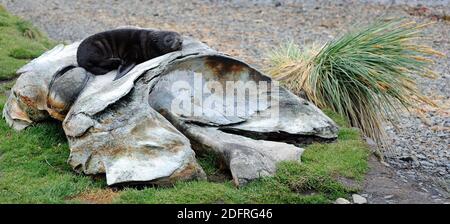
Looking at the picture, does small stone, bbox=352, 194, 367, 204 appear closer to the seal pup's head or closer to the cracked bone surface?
the cracked bone surface

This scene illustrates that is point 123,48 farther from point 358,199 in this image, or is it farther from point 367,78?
point 358,199

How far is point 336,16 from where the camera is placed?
1738 centimetres

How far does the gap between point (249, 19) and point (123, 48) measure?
1080 centimetres

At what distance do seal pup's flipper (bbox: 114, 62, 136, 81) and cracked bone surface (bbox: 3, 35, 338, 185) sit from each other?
0.32 feet

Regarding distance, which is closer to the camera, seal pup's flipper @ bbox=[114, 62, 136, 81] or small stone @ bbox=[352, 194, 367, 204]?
small stone @ bbox=[352, 194, 367, 204]

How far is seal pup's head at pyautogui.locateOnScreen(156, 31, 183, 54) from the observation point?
6238 millimetres

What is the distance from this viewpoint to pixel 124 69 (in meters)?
6.30

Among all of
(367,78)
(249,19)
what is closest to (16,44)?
(367,78)

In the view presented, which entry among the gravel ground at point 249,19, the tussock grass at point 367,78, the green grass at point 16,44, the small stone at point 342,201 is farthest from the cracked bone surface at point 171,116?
the gravel ground at point 249,19

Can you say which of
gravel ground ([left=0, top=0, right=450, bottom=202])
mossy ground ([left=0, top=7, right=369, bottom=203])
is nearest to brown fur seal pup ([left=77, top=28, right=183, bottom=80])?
mossy ground ([left=0, top=7, right=369, bottom=203])

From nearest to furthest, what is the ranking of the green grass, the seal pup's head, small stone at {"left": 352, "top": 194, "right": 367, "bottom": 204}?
small stone at {"left": 352, "top": 194, "right": 367, "bottom": 204}, the seal pup's head, the green grass
